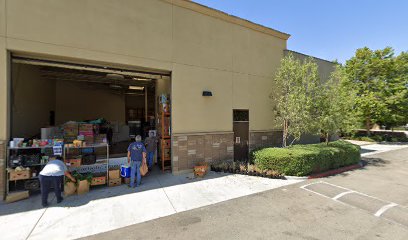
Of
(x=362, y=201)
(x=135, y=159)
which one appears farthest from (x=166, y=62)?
(x=362, y=201)

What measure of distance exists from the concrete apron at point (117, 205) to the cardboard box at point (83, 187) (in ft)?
0.61

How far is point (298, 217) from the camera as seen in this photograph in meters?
4.91

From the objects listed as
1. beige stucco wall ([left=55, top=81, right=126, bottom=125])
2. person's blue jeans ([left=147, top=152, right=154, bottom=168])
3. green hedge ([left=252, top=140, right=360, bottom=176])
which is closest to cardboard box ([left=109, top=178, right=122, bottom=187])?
person's blue jeans ([left=147, top=152, right=154, bottom=168])

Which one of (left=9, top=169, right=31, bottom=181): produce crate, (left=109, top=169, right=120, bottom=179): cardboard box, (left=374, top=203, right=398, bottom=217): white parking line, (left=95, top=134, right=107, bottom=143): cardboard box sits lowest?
(left=374, top=203, right=398, bottom=217): white parking line

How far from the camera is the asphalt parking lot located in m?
4.16

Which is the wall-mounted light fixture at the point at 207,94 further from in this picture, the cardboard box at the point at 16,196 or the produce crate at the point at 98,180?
the cardboard box at the point at 16,196

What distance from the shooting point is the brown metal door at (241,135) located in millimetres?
10084

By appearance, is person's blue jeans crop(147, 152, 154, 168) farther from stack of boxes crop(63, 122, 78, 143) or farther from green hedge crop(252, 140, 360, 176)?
green hedge crop(252, 140, 360, 176)

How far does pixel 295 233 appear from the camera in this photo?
4199 millimetres

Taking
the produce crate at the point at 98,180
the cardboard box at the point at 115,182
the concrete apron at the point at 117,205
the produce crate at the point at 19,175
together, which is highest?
the produce crate at the point at 19,175

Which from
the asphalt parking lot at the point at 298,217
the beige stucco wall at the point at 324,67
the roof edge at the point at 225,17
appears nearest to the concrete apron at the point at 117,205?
the asphalt parking lot at the point at 298,217

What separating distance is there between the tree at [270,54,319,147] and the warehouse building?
1015mm

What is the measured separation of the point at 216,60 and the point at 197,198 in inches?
262

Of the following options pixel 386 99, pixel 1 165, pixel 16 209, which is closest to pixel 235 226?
pixel 16 209
